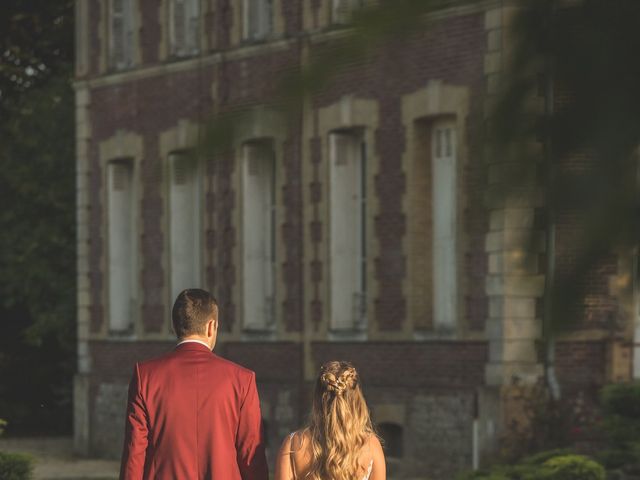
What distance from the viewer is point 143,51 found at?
3.89m

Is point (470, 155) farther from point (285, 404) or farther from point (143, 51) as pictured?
point (285, 404)

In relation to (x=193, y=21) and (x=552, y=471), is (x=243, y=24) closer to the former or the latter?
(x=193, y=21)

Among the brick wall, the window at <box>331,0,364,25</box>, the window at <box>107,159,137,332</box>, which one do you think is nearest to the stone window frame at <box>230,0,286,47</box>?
the window at <box>331,0,364,25</box>

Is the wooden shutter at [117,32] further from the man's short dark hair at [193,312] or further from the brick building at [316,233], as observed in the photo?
the man's short dark hair at [193,312]

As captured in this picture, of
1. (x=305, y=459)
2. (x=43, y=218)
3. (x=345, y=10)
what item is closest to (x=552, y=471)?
(x=305, y=459)

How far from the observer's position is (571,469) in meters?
13.5

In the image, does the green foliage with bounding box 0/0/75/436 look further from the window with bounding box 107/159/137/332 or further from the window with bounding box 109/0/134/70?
the window with bounding box 109/0/134/70

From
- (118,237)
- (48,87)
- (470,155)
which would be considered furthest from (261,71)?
(48,87)

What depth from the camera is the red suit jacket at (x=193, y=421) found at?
7.32m

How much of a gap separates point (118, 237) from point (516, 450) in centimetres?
828

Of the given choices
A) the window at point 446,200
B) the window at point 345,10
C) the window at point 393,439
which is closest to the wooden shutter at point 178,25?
the window at point 446,200

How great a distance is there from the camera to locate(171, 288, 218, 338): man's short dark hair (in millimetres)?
7398

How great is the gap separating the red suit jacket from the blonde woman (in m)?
0.20

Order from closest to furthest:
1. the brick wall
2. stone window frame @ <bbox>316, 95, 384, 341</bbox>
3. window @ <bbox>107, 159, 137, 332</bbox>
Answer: the brick wall
stone window frame @ <bbox>316, 95, 384, 341</bbox>
window @ <bbox>107, 159, 137, 332</bbox>
